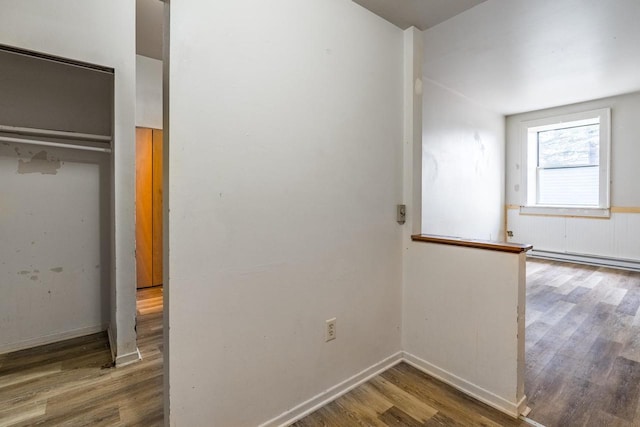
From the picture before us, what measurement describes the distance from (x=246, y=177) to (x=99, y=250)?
80.1 inches

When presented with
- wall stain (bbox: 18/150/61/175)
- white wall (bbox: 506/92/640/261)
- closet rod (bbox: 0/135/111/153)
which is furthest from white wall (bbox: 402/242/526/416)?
white wall (bbox: 506/92/640/261)

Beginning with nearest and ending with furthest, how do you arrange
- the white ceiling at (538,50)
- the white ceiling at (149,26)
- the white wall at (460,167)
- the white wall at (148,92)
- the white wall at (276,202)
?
1. the white wall at (276,202)
2. the white ceiling at (538,50)
3. the white ceiling at (149,26)
4. the white wall at (148,92)
5. the white wall at (460,167)

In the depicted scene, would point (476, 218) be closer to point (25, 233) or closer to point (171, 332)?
point (171, 332)

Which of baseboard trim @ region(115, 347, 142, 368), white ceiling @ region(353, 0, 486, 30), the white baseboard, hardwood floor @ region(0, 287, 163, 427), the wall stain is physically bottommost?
hardwood floor @ region(0, 287, 163, 427)

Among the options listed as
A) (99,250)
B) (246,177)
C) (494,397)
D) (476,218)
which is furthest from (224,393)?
(476,218)

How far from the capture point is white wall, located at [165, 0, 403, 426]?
1.23 metres

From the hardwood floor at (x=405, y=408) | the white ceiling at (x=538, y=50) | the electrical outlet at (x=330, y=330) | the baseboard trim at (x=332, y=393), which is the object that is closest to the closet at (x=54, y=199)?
the electrical outlet at (x=330, y=330)

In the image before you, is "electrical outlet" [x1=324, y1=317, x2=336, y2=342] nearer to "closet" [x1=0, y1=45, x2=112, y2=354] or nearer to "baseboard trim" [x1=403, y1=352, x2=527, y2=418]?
"baseboard trim" [x1=403, y1=352, x2=527, y2=418]

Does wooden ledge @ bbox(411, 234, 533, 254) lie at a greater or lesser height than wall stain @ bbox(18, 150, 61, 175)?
lesser

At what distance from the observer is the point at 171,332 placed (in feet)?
3.90

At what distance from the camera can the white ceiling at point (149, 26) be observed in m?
2.44

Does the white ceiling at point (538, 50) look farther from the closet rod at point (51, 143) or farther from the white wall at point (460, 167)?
the closet rod at point (51, 143)

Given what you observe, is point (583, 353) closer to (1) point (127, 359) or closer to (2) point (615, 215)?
(1) point (127, 359)

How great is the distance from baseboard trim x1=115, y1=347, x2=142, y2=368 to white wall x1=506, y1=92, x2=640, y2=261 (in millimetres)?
6178
